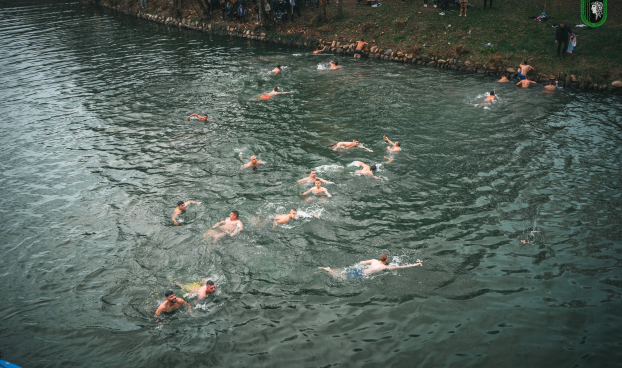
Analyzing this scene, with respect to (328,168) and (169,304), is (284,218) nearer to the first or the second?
(328,168)

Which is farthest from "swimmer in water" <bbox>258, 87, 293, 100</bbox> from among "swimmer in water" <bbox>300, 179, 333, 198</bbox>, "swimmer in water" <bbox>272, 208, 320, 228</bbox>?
"swimmer in water" <bbox>272, 208, 320, 228</bbox>

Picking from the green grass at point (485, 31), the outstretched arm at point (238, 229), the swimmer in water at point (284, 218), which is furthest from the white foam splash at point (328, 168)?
the green grass at point (485, 31)

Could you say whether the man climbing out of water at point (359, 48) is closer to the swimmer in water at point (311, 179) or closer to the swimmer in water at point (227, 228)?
the swimmer in water at point (311, 179)

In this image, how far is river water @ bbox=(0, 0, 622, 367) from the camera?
8.94m

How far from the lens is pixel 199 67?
96.1 feet

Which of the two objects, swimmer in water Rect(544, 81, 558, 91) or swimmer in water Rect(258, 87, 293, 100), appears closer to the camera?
swimmer in water Rect(544, 81, 558, 91)

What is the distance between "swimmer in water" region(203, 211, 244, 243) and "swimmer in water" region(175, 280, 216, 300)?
86.0 inches

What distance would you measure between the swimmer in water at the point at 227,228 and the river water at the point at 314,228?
40 cm

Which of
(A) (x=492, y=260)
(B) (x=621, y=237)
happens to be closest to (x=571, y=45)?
(B) (x=621, y=237)

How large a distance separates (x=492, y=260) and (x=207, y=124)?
15362mm

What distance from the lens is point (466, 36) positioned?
28609 millimetres

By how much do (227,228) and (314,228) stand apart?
9.61 ft

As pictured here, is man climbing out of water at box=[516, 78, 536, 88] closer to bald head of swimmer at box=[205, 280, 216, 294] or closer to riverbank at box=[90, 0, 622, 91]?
riverbank at box=[90, 0, 622, 91]

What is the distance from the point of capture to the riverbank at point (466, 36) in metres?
23.8
